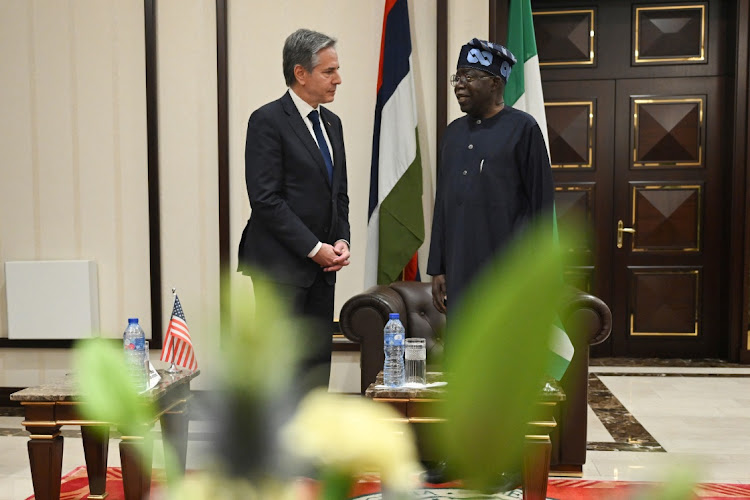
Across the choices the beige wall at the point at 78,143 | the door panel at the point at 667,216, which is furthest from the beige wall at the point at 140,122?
the door panel at the point at 667,216

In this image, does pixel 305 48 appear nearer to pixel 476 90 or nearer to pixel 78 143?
pixel 476 90

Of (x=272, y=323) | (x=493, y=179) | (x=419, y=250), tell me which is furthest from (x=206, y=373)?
(x=419, y=250)

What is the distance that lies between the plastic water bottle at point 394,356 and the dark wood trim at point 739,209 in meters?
3.39

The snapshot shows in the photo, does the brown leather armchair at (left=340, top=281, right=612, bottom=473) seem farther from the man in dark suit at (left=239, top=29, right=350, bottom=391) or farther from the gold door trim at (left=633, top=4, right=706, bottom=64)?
the gold door trim at (left=633, top=4, right=706, bottom=64)

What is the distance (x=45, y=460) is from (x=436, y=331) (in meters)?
1.83

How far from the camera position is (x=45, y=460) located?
253cm

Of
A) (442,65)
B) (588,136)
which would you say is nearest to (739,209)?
(588,136)

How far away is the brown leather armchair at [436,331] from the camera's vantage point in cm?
301

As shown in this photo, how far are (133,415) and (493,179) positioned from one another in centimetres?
246

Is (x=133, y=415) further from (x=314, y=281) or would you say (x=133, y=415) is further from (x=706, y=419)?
(x=706, y=419)

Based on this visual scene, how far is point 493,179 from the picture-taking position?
266cm

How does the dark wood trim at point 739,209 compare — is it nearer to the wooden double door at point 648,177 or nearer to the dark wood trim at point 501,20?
the wooden double door at point 648,177

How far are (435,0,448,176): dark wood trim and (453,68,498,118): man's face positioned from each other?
141 centimetres

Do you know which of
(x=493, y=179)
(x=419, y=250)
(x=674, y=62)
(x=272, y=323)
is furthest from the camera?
(x=674, y=62)
